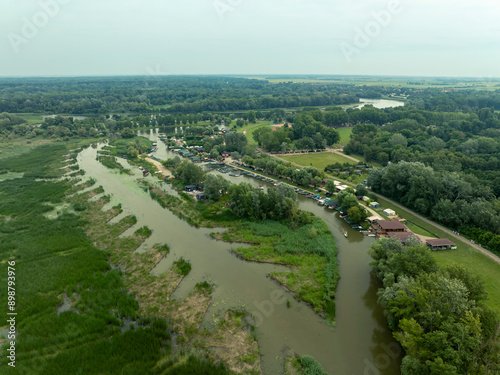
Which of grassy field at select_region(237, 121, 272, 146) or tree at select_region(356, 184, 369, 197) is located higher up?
grassy field at select_region(237, 121, 272, 146)

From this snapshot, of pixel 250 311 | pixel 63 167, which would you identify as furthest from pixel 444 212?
pixel 63 167

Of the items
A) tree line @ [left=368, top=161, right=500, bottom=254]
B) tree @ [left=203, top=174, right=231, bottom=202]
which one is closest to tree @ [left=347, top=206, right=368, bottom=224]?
tree line @ [left=368, top=161, right=500, bottom=254]

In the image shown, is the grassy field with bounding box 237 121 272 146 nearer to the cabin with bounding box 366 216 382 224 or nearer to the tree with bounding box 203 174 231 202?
the tree with bounding box 203 174 231 202

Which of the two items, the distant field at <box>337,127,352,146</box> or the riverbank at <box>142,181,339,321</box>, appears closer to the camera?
the riverbank at <box>142,181,339,321</box>

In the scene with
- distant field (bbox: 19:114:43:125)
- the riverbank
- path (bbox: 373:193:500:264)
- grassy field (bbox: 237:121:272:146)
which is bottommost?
the riverbank

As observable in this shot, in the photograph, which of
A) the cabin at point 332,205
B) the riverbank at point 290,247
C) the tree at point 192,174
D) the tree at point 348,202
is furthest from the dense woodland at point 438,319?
the tree at point 192,174

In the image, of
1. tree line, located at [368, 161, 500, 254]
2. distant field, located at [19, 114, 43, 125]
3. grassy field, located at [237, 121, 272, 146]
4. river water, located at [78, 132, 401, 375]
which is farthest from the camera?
distant field, located at [19, 114, 43, 125]

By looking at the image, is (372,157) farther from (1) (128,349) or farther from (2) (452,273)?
(1) (128,349)

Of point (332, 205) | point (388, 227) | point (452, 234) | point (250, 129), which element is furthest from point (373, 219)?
point (250, 129)
